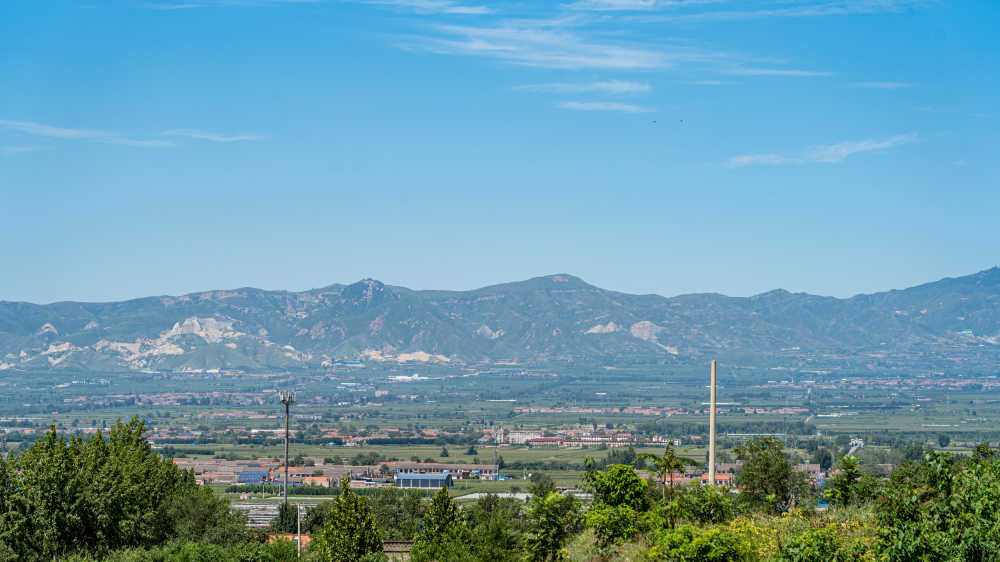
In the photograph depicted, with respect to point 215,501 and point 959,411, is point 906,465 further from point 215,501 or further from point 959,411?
point 959,411

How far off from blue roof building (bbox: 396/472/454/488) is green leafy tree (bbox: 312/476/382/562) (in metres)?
65.0

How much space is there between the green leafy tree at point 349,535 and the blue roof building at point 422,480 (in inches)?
2559

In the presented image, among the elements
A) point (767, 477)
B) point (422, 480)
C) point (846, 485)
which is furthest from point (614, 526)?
point (422, 480)

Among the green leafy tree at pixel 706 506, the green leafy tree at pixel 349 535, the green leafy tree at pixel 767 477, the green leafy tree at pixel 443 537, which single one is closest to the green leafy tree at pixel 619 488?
the green leafy tree at pixel 706 506

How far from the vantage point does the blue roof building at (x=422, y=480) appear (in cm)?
9131

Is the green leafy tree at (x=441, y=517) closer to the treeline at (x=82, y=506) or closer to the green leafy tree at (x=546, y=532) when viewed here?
the treeline at (x=82, y=506)

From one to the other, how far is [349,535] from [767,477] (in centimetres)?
1102

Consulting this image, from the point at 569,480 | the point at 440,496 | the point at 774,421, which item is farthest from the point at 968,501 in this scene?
the point at 774,421

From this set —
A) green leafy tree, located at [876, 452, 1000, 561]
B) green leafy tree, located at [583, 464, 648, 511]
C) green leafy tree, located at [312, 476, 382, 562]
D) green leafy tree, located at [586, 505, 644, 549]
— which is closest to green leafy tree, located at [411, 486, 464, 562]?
green leafy tree, located at [312, 476, 382, 562]

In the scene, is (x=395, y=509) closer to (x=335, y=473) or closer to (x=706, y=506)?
(x=706, y=506)

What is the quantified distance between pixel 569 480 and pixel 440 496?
213 ft

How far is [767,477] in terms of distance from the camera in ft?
90.8

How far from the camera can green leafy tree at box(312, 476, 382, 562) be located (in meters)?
24.3

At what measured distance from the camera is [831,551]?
49.1 ft
